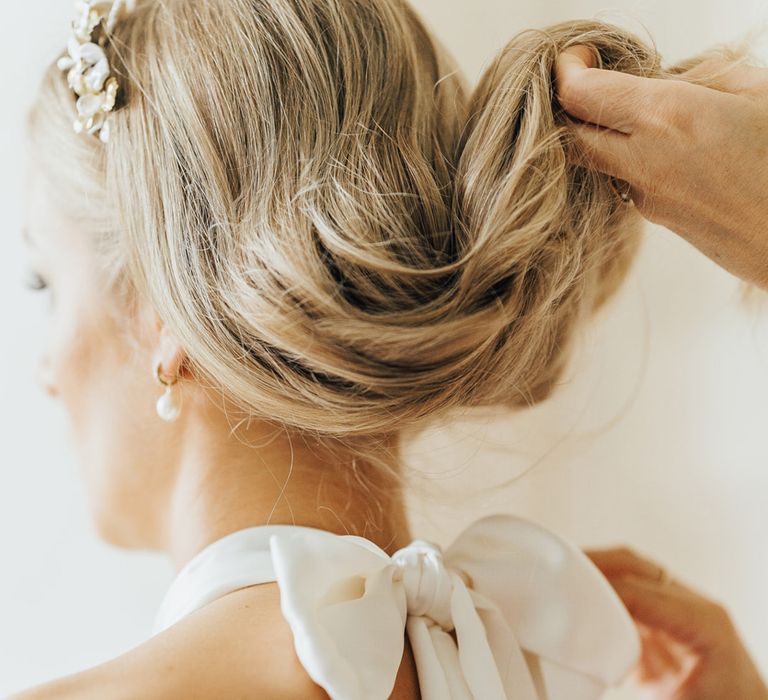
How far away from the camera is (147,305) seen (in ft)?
2.49

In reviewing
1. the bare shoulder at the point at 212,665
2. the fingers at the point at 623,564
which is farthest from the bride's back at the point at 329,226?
the fingers at the point at 623,564

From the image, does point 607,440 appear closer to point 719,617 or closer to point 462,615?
point 719,617

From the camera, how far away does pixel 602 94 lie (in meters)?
0.63

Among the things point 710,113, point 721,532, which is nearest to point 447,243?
point 710,113

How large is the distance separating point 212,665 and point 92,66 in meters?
0.52

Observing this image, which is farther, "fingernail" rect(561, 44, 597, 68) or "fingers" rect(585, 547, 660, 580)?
"fingers" rect(585, 547, 660, 580)

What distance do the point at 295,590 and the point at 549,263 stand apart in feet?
0.98

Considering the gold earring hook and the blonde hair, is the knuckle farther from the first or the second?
the gold earring hook

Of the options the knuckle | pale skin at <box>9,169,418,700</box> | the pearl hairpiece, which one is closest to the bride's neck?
pale skin at <box>9,169,418,700</box>

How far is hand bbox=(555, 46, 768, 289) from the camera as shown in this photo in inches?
23.9

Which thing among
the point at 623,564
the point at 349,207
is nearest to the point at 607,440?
the point at 623,564

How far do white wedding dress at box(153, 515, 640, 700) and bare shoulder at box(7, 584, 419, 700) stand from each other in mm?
24

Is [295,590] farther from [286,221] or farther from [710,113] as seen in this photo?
[710,113]

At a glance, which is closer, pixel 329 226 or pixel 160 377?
pixel 329 226
